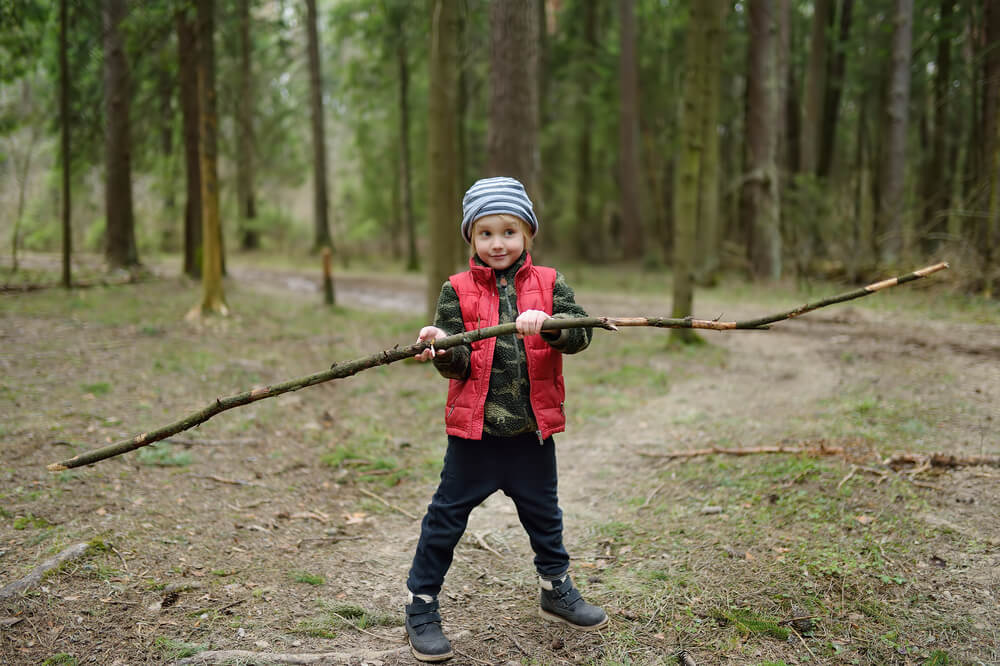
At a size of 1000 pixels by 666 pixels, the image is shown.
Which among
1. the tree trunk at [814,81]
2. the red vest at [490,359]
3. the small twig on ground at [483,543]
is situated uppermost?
the tree trunk at [814,81]

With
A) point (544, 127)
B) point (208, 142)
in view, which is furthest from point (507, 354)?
point (544, 127)

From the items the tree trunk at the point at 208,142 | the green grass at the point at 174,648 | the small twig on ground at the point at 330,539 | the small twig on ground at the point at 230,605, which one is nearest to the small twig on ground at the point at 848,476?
the small twig on ground at the point at 330,539

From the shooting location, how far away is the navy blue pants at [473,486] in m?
2.93

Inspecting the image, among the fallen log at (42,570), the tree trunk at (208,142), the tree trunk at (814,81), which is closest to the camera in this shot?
the fallen log at (42,570)

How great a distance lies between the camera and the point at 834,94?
2048cm

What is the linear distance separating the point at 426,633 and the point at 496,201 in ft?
6.16

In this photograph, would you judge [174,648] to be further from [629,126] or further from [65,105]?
[629,126]

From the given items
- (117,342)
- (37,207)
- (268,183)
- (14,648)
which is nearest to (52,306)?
(117,342)

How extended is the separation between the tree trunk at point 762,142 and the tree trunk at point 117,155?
1350 centimetres

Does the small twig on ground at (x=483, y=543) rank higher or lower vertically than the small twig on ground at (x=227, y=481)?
lower

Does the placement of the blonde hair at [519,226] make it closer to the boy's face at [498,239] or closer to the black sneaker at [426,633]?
the boy's face at [498,239]

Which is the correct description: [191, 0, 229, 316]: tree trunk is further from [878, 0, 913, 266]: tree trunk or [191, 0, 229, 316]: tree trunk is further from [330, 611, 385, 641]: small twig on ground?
[878, 0, 913, 266]: tree trunk

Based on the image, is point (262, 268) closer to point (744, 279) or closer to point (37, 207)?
point (37, 207)

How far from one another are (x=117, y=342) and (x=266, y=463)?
4343 millimetres
